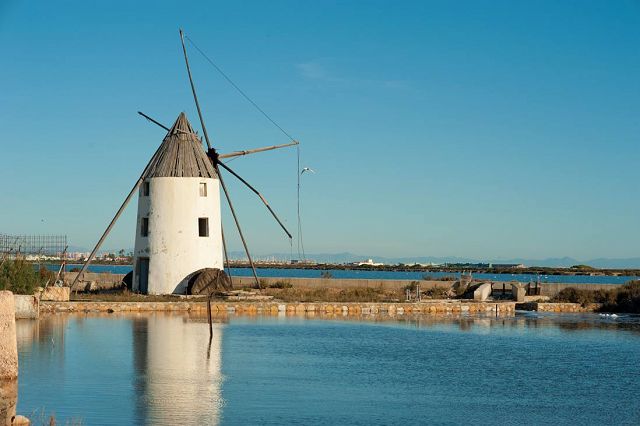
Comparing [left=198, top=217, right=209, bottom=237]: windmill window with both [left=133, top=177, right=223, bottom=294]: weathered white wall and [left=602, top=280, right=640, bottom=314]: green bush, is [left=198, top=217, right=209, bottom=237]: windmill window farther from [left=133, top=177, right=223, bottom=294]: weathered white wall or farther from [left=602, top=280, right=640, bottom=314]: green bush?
[left=602, top=280, right=640, bottom=314]: green bush

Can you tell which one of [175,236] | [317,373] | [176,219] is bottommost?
[317,373]

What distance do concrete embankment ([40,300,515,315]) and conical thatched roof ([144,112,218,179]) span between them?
15.1 ft

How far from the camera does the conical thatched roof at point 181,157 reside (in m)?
27.8

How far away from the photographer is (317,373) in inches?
581

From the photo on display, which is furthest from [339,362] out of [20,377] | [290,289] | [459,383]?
[290,289]

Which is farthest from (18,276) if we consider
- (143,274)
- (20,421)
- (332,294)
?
(20,421)

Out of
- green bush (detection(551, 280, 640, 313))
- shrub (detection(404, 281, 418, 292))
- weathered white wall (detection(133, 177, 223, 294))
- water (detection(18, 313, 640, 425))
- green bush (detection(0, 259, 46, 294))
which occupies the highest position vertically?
weathered white wall (detection(133, 177, 223, 294))

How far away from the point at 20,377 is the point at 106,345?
428 centimetres

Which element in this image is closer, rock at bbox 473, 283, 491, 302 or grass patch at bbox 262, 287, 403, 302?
grass patch at bbox 262, 287, 403, 302

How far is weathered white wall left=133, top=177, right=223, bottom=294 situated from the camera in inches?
1070

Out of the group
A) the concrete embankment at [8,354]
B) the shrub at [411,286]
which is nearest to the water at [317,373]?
the concrete embankment at [8,354]

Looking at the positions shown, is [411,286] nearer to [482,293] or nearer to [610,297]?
[482,293]

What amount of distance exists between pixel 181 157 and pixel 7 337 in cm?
1723

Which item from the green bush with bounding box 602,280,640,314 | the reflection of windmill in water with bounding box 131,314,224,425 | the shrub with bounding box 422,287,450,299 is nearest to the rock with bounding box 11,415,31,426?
the reflection of windmill in water with bounding box 131,314,224,425
